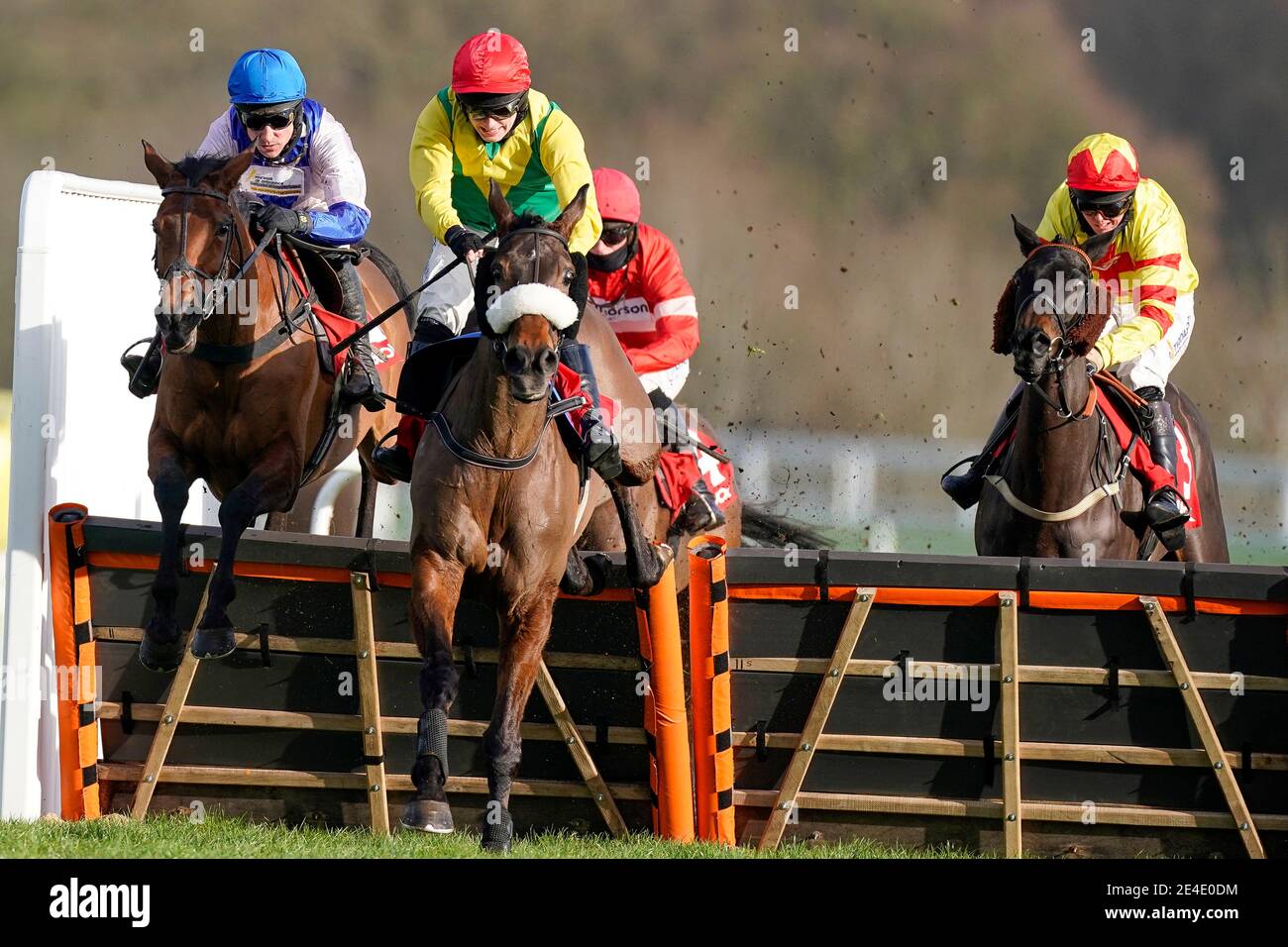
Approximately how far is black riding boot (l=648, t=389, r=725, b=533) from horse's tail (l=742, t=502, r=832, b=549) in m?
1.39

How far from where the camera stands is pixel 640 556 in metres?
5.57

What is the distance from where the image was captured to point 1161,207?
666cm

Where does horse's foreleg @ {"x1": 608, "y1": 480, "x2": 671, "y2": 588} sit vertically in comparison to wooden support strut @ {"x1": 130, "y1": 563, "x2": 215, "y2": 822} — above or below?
above

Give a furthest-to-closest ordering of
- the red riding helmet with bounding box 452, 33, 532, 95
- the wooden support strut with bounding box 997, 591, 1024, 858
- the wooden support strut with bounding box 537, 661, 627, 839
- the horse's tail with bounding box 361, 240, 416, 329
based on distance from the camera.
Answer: the horse's tail with bounding box 361, 240, 416, 329 < the red riding helmet with bounding box 452, 33, 532, 95 < the wooden support strut with bounding box 537, 661, 627, 839 < the wooden support strut with bounding box 997, 591, 1024, 858

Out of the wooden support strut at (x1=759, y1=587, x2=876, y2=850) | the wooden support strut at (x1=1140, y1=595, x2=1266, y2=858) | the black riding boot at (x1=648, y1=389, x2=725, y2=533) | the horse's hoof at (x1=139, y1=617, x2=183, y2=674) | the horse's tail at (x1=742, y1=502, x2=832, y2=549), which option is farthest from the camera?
the horse's tail at (x1=742, y1=502, x2=832, y2=549)

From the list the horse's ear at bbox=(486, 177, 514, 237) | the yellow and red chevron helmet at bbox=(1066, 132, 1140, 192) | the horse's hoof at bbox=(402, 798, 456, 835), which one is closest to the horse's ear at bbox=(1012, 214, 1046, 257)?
the yellow and red chevron helmet at bbox=(1066, 132, 1140, 192)

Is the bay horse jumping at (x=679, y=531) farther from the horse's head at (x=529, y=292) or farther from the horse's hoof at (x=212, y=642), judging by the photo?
the horse's hoof at (x=212, y=642)

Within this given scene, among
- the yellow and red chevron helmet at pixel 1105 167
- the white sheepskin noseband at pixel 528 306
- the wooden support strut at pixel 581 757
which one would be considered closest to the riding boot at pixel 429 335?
the white sheepskin noseband at pixel 528 306

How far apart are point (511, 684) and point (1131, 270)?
306 cm

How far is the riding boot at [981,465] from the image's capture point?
264 inches

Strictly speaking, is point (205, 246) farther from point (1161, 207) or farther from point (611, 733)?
point (1161, 207)

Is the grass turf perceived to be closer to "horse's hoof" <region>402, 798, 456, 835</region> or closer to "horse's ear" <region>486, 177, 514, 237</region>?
"horse's hoof" <region>402, 798, 456, 835</region>
